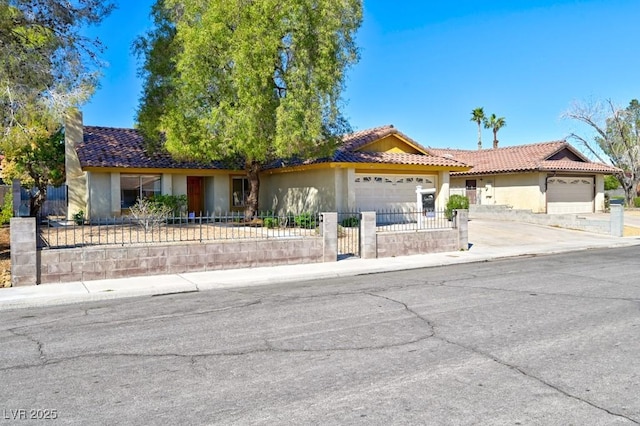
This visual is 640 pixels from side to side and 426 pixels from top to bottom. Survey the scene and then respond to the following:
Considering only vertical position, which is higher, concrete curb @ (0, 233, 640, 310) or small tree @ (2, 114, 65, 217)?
small tree @ (2, 114, 65, 217)

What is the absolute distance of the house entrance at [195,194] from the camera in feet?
84.1

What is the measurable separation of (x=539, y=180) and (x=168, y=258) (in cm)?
2544

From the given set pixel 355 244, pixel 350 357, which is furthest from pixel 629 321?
pixel 355 244

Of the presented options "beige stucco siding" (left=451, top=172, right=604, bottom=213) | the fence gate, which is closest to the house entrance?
the fence gate

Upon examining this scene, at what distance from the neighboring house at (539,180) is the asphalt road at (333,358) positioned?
73.6ft

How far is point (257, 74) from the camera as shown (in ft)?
54.9

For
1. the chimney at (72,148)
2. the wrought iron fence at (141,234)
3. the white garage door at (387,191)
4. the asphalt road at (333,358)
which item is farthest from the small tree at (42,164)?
the asphalt road at (333,358)

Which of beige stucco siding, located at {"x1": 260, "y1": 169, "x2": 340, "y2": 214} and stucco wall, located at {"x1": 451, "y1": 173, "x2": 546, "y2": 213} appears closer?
beige stucco siding, located at {"x1": 260, "y1": 169, "x2": 340, "y2": 214}

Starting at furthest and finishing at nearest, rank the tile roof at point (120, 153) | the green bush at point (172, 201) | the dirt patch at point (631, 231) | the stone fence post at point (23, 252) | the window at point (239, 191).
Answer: the window at point (239, 191) → the green bush at point (172, 201) → the dirt patch at point (631, 231) → the tile roof at point (120, 153) → the stone fence post at point (23, 252)

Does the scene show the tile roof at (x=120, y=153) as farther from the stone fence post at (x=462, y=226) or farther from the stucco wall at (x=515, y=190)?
the stucco wall at (x=515, y=190)

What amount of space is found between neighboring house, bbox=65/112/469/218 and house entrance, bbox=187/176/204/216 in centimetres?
5

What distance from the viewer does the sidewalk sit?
9.27 metres

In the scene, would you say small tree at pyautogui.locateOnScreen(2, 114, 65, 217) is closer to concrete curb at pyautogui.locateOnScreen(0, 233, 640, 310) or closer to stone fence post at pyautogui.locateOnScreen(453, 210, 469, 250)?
concrete curb at pyautogui.locateOnScreen(0, 233, 640, 310)

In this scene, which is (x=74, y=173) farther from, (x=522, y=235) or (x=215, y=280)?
(x=522, y=235)
